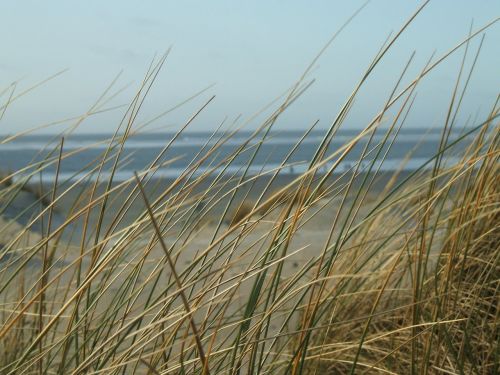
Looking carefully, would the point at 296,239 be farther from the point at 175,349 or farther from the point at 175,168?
the point at 175,168

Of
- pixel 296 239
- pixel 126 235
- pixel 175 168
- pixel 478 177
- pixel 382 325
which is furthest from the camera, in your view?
pixel 175 168

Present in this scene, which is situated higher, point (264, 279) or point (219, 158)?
point (264, 279)

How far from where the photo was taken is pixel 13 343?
5.45ft

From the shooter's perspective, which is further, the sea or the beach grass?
the sea

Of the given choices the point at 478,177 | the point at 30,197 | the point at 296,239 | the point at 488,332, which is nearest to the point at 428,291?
the point at 488,332

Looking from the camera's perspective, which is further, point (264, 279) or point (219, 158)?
point (219, 158)

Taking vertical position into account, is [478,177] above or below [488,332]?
above

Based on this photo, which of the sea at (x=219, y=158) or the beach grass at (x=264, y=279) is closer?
the beach grass at (x=264, y=279)

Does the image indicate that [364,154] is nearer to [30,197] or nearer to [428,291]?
[428,291]

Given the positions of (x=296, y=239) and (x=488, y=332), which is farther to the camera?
(x=296, y=239)

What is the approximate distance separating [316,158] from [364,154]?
0.31 ft

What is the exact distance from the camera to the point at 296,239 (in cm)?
432

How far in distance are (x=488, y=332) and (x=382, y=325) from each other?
0.96ft

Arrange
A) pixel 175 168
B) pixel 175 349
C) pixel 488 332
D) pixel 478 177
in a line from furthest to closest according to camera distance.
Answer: pixel 175 168
pixel 175 349
pixel 488 332
pixel 478 177
